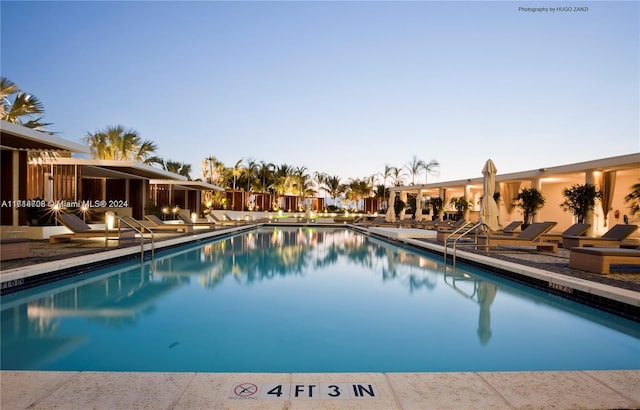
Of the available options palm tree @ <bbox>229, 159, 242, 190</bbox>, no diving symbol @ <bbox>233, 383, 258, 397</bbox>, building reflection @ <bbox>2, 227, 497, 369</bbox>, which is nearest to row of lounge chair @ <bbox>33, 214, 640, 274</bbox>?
building reflection @ <bbox>2, 227, 497, 369</bbox>

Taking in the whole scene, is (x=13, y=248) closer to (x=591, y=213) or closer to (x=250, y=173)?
(x=591, y=213)

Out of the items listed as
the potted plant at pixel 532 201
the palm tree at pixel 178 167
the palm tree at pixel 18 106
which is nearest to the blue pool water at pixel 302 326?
the palm tree at pixel 18 106

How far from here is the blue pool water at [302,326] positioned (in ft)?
10.6

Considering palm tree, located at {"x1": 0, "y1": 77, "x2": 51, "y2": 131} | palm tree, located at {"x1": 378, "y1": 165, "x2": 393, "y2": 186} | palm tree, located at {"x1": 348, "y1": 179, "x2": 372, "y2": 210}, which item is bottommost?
palm tree, located at {"x1": 348, "y1": 179, "x2": 372, "y2": 210}

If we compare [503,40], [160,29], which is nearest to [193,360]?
[503,40]

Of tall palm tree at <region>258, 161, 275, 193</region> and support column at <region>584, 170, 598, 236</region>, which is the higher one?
tall palm tree at <region>258, 161, 275, 193</region>

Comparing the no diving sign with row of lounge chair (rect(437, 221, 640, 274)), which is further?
row of lounge chair (rect(437, 221, 640, 274))

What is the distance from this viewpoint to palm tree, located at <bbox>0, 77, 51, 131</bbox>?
400 inches

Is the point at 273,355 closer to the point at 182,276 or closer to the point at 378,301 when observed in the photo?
the point at 378,301

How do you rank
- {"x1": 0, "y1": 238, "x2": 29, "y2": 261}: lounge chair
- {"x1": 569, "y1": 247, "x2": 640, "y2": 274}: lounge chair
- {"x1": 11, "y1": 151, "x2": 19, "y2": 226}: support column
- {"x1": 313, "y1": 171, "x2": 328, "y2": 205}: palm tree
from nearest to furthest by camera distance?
{"x1": 569, "y1": 247, "x2": 640, "y2": 274}: lounge chair → {"x1": 0, "y1": 238, "x2": 29, "y2": 261}: lounge chair → {"x1": 11, "y1": 151, "x2": 19, "y2": 226}: support column → {"x1": 313, "y1": 171, "x2": 328, "y2": 205}: palm tree

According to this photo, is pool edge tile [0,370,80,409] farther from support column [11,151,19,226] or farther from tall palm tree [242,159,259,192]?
tall palm tree [242,159,259,192]

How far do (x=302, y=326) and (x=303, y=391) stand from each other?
1.97 m

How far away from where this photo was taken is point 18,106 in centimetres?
1063

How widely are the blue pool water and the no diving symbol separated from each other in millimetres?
802
